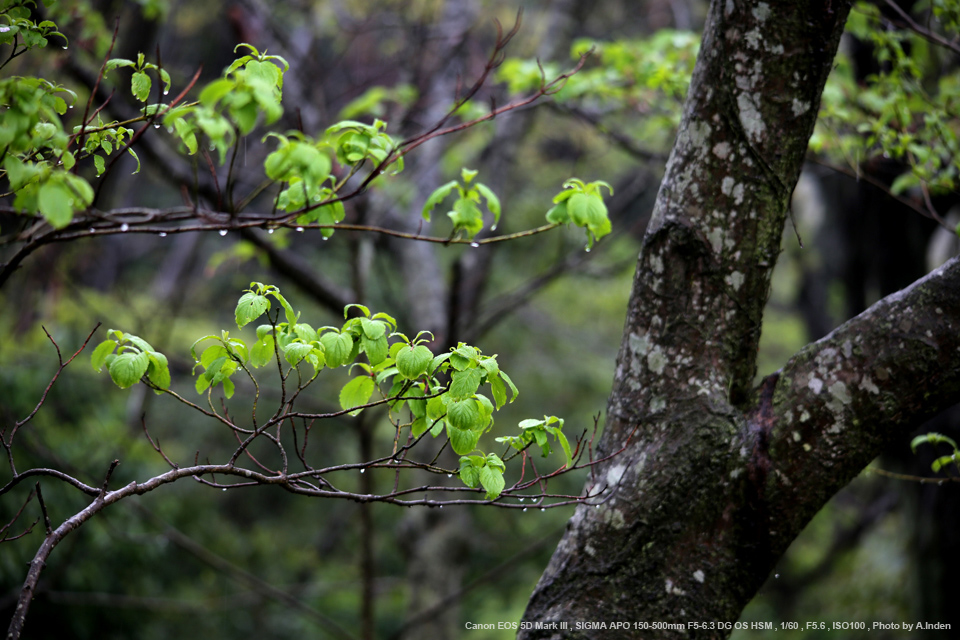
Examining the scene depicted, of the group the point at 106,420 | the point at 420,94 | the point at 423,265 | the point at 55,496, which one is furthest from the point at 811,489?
the point at 106,420

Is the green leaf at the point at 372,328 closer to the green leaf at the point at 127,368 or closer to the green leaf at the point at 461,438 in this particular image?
the green leaf at the point at 461,438

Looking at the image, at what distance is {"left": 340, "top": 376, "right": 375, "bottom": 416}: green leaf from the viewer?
62.1 inches

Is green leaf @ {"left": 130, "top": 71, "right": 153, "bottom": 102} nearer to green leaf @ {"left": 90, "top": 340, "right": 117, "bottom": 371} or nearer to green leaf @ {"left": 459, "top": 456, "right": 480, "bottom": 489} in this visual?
green leaf @ {"left": 90, "top": 340, "right": 117, "bottom": 371}

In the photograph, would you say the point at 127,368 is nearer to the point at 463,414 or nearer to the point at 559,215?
the point at 463,414

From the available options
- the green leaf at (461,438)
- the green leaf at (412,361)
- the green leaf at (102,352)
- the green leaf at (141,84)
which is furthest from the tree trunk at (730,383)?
the green leaf at (141,84)

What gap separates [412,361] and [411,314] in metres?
3.90

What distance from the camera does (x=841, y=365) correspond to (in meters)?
1.66

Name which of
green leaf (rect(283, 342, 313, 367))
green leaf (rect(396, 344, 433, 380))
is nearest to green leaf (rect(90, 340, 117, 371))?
green leaf (rect(283, 342, 313, 367))

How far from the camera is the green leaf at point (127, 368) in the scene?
4.28ft

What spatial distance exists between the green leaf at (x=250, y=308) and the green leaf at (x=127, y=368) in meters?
0.22

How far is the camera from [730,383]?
178 cm

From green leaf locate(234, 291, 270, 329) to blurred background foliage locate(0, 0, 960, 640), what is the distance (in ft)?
2.92

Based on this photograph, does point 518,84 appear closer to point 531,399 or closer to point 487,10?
point 487,10

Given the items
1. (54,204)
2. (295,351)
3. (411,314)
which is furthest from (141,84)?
(411,314)
